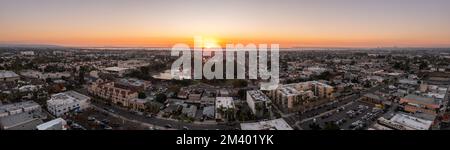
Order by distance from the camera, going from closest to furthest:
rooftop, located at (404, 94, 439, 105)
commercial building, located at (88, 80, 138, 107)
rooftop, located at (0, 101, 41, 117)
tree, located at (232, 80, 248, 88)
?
rooftop, located at (0, 101, 41, 117), rooftop, located at (404, 94, 439, 105), commercial building, located at (88, 80, 138, 107), tree, located at (232, 80, 248, 88)

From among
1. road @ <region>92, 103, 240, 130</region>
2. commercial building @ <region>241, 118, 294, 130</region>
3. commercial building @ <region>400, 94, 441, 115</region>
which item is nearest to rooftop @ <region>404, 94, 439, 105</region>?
commercial building @ <region>400, 94, 441, 115</region>

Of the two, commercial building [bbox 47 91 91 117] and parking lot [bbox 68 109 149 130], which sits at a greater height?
commercial building [bbox 47 91 91 117]

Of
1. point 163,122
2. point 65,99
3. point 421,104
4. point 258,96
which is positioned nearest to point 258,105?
point 258,96

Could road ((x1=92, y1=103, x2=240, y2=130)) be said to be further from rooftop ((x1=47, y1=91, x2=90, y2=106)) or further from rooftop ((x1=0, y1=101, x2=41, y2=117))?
rooftop ((x1=0, y1=101, x2=41, y2=117))

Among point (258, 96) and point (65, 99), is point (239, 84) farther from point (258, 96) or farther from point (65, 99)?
point (65, 99)

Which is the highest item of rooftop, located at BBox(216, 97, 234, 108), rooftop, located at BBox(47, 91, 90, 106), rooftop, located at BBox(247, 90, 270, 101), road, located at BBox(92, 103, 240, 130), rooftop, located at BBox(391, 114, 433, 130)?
rooftop, located at BBox(247, 90, 270, 101)

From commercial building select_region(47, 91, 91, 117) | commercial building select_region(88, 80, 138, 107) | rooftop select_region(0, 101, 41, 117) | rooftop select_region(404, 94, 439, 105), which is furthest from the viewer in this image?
commercial building select_region(88, 80, 138, 107)

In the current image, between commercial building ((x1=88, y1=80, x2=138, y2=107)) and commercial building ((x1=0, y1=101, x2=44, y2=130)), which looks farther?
commercial building ((x1=88, y1=80, x2=138, y2=107))
